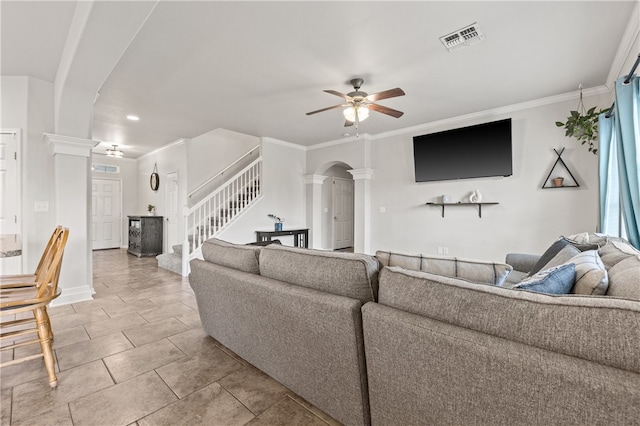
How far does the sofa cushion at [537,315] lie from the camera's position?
76 centimetres

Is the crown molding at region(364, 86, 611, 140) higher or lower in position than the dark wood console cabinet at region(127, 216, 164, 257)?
higher

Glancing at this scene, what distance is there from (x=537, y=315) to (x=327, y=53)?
2.79 meters

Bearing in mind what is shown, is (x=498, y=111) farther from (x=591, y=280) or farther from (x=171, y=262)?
(x=171, y=262)

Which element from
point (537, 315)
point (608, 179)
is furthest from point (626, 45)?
point (537, 315)

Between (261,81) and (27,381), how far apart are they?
336 cm

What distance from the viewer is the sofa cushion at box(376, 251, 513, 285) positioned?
134 centimetres

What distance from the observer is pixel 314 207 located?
6758 millimetres

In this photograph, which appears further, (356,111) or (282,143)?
(282,143)

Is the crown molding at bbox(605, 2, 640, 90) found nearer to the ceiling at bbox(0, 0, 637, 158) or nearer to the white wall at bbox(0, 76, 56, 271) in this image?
the ceiling at bbox(0, 0, 637, 158)

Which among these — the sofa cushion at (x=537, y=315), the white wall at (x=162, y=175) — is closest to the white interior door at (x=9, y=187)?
the white wall at (x=162, y=175)

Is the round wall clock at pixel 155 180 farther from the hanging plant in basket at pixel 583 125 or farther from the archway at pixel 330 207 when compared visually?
the hanging plant in basket at pixel 583 125

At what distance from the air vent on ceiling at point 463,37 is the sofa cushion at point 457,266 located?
2197 millimetres

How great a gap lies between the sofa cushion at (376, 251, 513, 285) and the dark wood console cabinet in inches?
262

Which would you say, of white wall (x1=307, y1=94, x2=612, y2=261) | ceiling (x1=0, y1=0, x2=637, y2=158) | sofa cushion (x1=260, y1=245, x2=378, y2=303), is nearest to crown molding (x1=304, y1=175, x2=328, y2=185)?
white wall (x1=307, y1=94, x2=612, y2=261)
